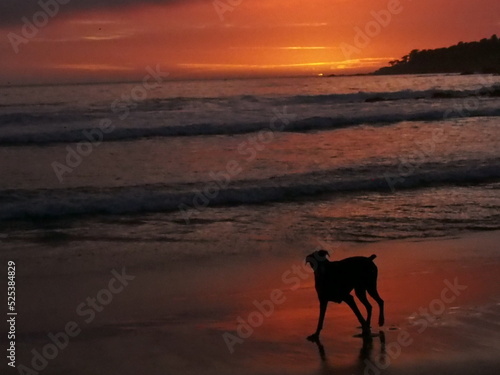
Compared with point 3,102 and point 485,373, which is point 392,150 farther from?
point 3,102

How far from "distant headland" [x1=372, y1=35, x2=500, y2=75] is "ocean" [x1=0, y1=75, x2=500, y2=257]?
A: 7725 cm

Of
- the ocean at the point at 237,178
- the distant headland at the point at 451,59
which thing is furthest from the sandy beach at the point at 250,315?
the distant headland at the point at 451,59

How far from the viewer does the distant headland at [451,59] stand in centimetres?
10571

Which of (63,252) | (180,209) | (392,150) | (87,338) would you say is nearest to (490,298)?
(87,338)

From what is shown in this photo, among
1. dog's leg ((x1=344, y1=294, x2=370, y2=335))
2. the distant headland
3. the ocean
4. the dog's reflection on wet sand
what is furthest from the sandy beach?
the distant headland

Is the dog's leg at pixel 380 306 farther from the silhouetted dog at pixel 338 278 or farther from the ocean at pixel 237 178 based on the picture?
the ocean at pixel 237 178

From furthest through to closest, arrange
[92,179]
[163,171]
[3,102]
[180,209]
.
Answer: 1. [3,102]
2. [163,171]
3. [92,179]
4. [180,209]

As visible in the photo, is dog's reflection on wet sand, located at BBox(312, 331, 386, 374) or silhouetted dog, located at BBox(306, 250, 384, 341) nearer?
dog's reflection on wet sand, located at BBox(312, 331, 386, 374)

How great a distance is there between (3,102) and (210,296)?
109ft

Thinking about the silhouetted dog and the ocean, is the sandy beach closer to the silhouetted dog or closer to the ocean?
the silhouetted dog

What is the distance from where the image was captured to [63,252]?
1035 centimetres

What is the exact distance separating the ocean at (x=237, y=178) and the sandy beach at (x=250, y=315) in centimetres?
104

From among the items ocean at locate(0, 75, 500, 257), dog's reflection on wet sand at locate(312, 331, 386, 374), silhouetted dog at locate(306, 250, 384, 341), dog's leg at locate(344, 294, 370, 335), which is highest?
ocean at locate(0, 75, 500, 257)

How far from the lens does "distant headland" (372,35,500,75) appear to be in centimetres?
10571
